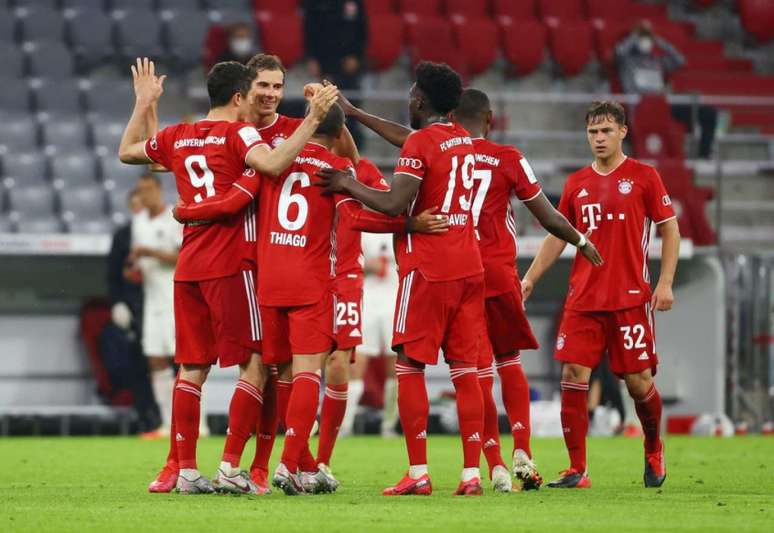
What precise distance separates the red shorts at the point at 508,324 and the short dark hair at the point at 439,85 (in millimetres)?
1212

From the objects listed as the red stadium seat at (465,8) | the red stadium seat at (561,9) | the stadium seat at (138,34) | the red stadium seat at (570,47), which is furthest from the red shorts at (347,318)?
the red stadium seat at (561,9)

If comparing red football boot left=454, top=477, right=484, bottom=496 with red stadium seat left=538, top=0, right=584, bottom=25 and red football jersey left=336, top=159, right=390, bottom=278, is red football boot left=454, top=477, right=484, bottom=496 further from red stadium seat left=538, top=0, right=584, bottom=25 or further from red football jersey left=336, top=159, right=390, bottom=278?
red stadium seat left=538, top=0, right=584, bottom=25

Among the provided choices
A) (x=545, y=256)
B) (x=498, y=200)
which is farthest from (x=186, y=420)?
(x=545, y=256)

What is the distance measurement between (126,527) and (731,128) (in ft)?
50.3

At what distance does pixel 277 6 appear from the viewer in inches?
765

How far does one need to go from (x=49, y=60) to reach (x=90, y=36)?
2.33 ft

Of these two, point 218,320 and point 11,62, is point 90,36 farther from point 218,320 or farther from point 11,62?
point 218,320

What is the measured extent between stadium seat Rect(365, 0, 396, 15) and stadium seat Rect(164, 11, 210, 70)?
2201 millimetres

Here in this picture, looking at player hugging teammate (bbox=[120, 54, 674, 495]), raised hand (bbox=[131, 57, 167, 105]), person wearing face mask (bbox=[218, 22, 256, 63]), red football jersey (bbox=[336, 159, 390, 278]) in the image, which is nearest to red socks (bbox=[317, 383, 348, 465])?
player hugging teammate (bbox=[120, 54, 674, 495])

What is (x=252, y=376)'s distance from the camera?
7.54 m

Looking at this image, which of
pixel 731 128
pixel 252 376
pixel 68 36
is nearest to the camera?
pixel 252 376

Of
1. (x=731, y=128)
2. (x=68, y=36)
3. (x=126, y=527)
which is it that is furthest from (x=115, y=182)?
(x=126, y=527)

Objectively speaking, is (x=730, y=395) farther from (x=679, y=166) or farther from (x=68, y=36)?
(x=68, y=36)

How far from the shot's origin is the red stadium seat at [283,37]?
1845cm
